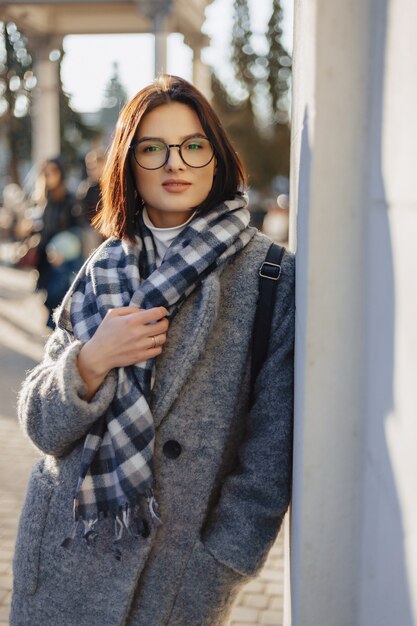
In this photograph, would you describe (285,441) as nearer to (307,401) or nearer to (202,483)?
(202,483)

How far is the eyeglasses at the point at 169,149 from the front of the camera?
204 centimetres

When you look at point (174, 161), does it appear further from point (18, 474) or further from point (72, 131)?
point (72, 131)

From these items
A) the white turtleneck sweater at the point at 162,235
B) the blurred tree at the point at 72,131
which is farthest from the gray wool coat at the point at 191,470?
the blurred tree at the point at 72,131

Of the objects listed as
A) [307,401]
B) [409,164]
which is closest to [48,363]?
[307,401]

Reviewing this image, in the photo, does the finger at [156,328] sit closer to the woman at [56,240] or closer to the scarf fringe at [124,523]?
the scarf fringe at [124,523]

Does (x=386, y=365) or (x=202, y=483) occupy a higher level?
(x=386, y=365)

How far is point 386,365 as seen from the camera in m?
1.34

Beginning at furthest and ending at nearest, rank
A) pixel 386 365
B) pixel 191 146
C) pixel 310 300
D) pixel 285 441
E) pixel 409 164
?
pixel 191 146, pixel 285 441, pixel 310 300, pixel 386 365, pixel 409 164

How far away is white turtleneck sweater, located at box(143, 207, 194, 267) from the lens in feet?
6.88

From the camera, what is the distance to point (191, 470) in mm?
1971

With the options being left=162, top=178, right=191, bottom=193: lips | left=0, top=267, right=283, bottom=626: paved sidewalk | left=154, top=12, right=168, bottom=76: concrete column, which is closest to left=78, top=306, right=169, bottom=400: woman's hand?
left=162, top=178, right=191, bottom=193: lips

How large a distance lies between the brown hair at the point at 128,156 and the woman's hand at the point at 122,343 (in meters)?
0.30

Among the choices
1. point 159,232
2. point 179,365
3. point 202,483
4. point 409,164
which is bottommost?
point 202,483

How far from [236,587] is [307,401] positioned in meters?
0.67
